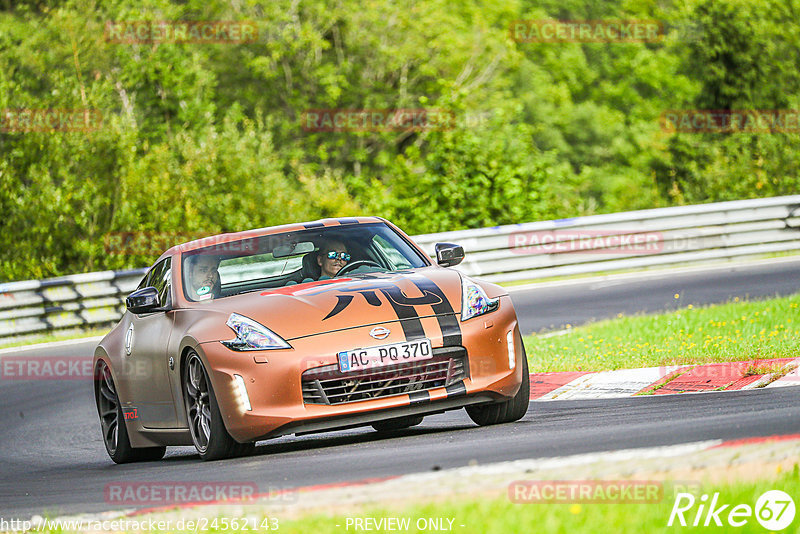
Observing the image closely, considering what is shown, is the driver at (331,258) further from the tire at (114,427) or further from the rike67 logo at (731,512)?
the rike67 logo at (731,512)

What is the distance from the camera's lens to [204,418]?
24.5 feet

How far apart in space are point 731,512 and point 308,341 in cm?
335

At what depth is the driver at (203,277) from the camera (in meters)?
8.12

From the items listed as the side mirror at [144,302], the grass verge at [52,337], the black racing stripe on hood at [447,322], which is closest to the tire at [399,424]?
the black racing stripe on hood at [447,322]

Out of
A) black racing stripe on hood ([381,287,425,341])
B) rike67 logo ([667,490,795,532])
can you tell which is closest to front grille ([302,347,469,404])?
black racing stripe on hood ([381,287,425,341])

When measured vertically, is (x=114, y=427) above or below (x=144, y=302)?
below

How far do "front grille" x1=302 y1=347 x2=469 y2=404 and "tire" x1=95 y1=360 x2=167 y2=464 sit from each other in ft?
7.69

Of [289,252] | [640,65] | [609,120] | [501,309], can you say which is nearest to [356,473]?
[501,309]

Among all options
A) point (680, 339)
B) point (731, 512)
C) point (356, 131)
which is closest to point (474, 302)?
point (731, 512)

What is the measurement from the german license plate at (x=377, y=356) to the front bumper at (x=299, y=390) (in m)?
0.04

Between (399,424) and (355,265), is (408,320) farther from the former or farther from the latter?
(399,424)

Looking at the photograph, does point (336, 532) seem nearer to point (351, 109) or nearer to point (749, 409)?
point (749, 409)

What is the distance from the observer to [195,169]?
25.0 m

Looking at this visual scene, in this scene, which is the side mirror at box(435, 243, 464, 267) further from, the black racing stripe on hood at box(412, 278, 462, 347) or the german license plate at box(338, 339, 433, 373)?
the german license plate at box(338, 339, 433, 373)
